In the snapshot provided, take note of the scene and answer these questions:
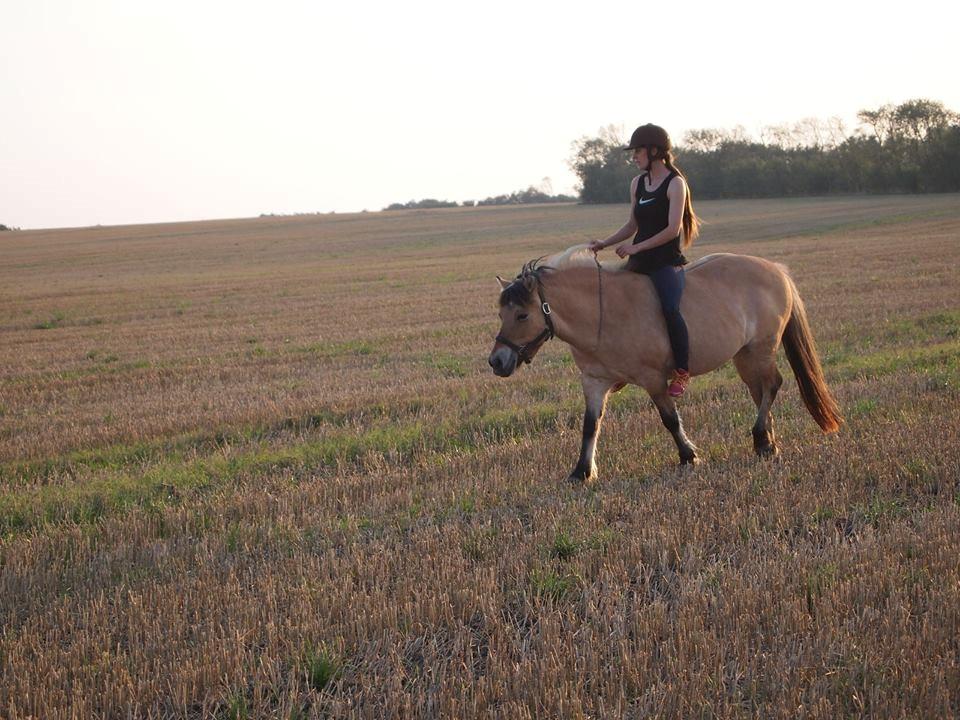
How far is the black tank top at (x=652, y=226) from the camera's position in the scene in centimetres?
685

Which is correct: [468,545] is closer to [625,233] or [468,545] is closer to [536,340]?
[536,340]

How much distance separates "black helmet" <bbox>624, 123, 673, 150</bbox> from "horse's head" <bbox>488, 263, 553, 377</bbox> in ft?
4.49

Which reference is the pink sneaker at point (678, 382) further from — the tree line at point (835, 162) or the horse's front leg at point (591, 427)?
the tree line at point (835, 162)

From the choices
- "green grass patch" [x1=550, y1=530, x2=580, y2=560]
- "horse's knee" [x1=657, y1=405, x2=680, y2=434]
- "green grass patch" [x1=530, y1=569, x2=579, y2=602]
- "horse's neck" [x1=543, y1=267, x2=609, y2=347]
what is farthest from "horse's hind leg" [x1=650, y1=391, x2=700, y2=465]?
"green grass patch" [x1=530, y1=569, x2=579, y2=602]

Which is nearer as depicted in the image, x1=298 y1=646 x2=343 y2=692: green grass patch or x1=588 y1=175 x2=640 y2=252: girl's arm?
x1=298 y1=646 x2=343 y2=692: green grass patch

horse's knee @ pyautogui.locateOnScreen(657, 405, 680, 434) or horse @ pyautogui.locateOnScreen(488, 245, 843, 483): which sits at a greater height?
horse @ pyautogui.locateOnScreen(488, 245, 843, 483)

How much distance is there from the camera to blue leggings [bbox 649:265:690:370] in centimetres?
682

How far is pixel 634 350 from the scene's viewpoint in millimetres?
6762

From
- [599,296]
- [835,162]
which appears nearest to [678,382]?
[599,296]

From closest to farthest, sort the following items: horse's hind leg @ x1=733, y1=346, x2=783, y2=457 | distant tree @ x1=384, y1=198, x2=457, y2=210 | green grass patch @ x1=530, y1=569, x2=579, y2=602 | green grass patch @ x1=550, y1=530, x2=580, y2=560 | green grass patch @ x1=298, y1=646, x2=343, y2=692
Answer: green grass patch @ x1=298, y1=646, x2=343, y2=692
green grass patch @ x1=530, y1=569, x2=579, y2=602
green grass patch @ x1=550, y1=530, x2=580, y2=560
horse's hind leg @ x1=733, y1=346, x2=783, y2=457
distant tree @ x1=384, y1=198, x2=457, y2=210

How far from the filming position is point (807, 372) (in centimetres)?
775

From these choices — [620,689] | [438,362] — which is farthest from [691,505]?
[438,362]

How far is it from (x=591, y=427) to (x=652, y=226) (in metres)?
1.64

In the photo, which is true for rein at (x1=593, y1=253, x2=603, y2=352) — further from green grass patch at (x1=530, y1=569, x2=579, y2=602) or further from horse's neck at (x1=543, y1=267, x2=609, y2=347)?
green grass patch at (x1=530, y1=569, x2=579, y2=602)
